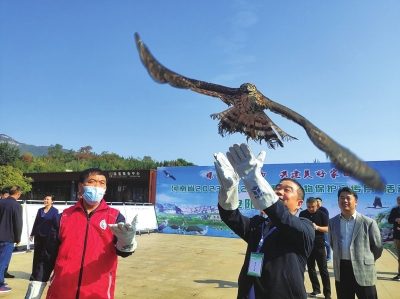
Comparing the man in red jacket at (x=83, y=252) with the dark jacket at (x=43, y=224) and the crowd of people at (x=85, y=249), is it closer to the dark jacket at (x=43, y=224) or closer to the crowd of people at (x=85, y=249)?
the crowd of people at (x=85, y=249)

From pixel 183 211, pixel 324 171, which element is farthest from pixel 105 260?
pixel 183 211

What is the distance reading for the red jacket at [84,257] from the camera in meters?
2.13

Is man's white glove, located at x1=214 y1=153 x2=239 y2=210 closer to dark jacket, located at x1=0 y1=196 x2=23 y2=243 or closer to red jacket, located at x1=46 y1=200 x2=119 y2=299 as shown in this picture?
red jacket, located at x1=46 y1=200 x2=119 y2=299

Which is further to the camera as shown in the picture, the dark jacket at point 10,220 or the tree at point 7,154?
the tree at point 7,154

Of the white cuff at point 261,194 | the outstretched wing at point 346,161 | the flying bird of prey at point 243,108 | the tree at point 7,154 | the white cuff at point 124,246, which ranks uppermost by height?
the tree at point 7,154

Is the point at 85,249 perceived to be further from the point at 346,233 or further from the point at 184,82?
the point at 346,233

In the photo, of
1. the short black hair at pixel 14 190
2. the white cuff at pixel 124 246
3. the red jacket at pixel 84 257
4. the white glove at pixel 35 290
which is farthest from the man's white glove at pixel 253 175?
the short black hair at pixel 14 190

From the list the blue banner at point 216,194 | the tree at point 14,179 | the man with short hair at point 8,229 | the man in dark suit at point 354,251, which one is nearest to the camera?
the man in dark suit at point 354,251

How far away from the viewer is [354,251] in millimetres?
3324

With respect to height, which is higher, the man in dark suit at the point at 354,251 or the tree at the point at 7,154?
the tree at the point at 7,154

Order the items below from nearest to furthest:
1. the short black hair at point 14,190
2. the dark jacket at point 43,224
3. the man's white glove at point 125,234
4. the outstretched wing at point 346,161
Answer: the man's white glove at point 125,234 → the outstretched wing at point 346,161 → the dark jacket at point 43,224 → the short black hair at point 14,190

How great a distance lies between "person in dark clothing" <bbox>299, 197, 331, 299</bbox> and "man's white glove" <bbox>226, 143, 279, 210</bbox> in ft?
12.4

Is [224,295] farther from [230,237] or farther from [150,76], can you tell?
[230,237]

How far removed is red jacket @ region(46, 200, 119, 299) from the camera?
7.00 feet
